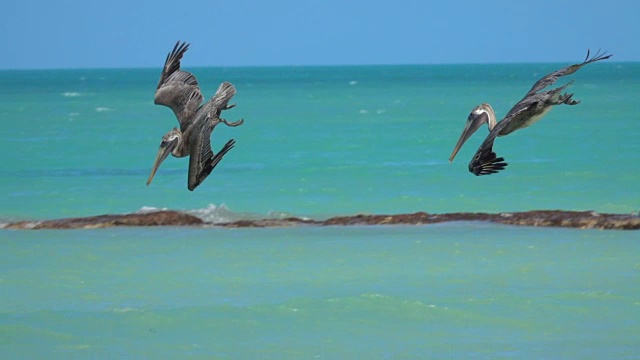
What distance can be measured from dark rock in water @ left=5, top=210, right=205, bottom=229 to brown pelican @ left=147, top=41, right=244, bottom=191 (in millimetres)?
8148

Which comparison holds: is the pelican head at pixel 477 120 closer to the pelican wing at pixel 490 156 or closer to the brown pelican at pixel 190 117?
the pelican wing at pixel 490 156

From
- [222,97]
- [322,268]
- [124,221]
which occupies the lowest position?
[322,268]

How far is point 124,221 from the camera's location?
2153 centimetres

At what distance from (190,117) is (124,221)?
8946 mm

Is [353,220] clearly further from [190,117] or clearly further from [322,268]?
[190,117]

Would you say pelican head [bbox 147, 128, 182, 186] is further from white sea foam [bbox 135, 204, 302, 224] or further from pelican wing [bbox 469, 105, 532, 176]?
white sea foam [bbox 135, 204, 302, 224]

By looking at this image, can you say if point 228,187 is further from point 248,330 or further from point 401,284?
point 248,330

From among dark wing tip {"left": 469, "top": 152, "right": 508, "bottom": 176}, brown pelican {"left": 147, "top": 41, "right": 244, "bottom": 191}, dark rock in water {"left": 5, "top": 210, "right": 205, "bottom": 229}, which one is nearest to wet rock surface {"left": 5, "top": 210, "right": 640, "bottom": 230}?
dark rock in water {"left": 5, "top": 210, "right": 205, "bottom": 229}

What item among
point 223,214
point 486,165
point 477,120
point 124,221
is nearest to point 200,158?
point 486,165

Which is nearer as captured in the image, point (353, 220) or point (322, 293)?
point (322, 293)

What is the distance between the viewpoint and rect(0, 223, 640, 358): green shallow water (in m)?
14.1

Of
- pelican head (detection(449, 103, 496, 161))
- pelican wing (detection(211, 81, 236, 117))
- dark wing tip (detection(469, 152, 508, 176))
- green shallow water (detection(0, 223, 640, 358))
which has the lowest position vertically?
green shallow water (detection(0, 223, 640, 358))

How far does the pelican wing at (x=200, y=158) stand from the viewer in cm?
1210

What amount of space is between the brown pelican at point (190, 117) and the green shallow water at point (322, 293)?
2.23 metres
